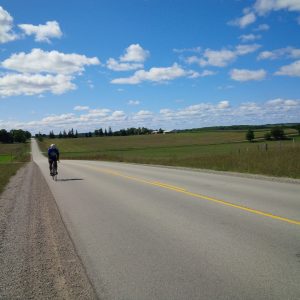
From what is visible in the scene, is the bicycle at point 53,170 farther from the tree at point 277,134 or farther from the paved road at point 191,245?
the tree at point 277,134

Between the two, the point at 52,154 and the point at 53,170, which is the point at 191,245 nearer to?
the point at 52,154

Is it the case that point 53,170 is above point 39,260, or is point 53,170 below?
above

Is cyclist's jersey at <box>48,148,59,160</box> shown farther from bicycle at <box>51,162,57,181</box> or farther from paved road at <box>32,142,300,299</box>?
paved road at <box>32,142,300,299</box>

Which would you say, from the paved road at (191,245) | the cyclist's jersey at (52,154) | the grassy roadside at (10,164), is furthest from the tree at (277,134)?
→ the paved road at (191,245)

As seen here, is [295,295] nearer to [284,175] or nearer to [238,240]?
[238,240]

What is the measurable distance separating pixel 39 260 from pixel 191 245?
237 cm

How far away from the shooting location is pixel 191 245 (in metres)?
6.76

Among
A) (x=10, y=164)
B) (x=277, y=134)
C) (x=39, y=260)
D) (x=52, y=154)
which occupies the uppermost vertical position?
(x=52, y=154)

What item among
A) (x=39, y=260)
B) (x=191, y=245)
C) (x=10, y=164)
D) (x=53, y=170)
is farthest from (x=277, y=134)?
(x=39, y=260)

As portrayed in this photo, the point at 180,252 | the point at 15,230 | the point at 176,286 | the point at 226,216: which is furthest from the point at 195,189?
the point at 176,286

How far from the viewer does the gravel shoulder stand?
5047 mm

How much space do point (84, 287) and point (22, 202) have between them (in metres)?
8.87

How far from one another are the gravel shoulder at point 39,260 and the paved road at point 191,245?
24 centimetres

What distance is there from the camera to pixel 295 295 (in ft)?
14.9
